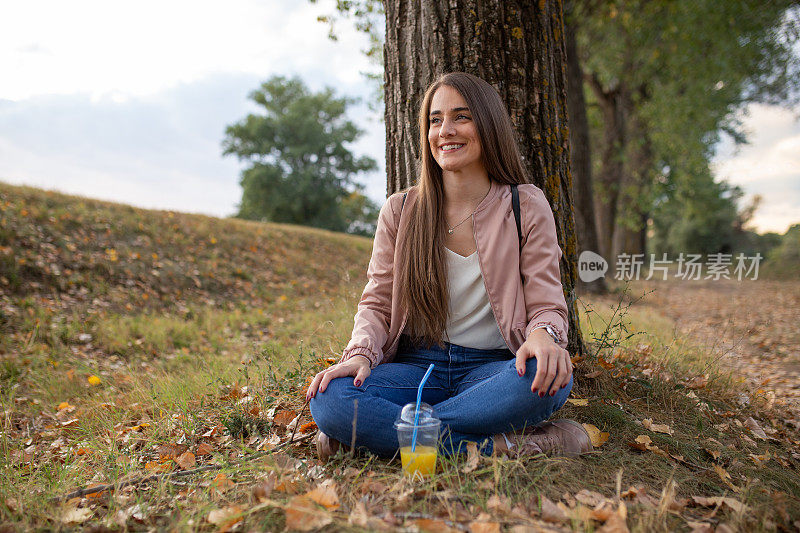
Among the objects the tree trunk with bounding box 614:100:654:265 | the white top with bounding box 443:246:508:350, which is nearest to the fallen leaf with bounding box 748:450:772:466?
the white top with bounding box 443:246:508:350

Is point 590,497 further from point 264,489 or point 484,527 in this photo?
point 264,489

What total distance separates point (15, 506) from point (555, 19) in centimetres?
392

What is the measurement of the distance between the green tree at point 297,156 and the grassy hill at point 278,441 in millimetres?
19929

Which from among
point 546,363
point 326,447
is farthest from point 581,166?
point 326,447

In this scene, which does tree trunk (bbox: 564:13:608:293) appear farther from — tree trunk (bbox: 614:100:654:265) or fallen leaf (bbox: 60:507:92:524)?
fallen leaf (bbox: 60:507:92:524)

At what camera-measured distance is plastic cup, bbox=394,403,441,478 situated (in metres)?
2.00

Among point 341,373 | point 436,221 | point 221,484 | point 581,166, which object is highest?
point 581,166

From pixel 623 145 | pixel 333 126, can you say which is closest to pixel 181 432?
pixel 623 145

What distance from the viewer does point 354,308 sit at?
13.8 ft

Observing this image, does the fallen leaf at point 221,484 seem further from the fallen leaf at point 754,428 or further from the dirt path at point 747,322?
the dirt path at point 747,322

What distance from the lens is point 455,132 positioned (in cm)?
255

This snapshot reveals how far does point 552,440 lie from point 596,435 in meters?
0.37

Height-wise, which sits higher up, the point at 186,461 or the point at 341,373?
the point at 341,373

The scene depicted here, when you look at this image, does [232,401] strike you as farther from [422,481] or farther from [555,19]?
[555,19]
